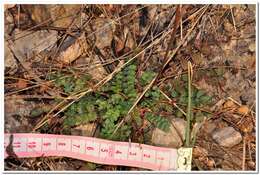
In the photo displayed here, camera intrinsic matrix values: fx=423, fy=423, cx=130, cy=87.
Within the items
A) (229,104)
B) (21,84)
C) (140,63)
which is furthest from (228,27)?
(21,84)

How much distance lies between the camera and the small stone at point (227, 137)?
104 inches

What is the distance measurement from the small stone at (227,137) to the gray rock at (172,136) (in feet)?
0.70

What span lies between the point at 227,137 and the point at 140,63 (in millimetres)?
717

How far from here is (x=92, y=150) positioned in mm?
2600

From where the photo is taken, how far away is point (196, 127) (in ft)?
8.69

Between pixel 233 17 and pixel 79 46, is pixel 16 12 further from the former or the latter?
pixel 233 17

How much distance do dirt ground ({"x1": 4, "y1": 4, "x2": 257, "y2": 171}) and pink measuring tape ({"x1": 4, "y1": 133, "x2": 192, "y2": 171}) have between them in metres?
0.04

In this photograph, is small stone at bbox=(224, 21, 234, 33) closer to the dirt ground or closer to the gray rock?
the dirt ground

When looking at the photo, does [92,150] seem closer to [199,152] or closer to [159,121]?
[159,121]

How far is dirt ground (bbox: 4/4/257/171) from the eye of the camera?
8.63 ft

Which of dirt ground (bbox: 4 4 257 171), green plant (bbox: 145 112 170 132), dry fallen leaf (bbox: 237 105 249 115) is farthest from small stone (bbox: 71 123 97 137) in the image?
dry fallen leaf (bbox: 237 105 249 115)

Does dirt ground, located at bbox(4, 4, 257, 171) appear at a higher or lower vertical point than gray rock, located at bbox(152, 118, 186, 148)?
higher

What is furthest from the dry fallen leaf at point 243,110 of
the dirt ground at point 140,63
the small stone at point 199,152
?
the small stone at point 199,152
